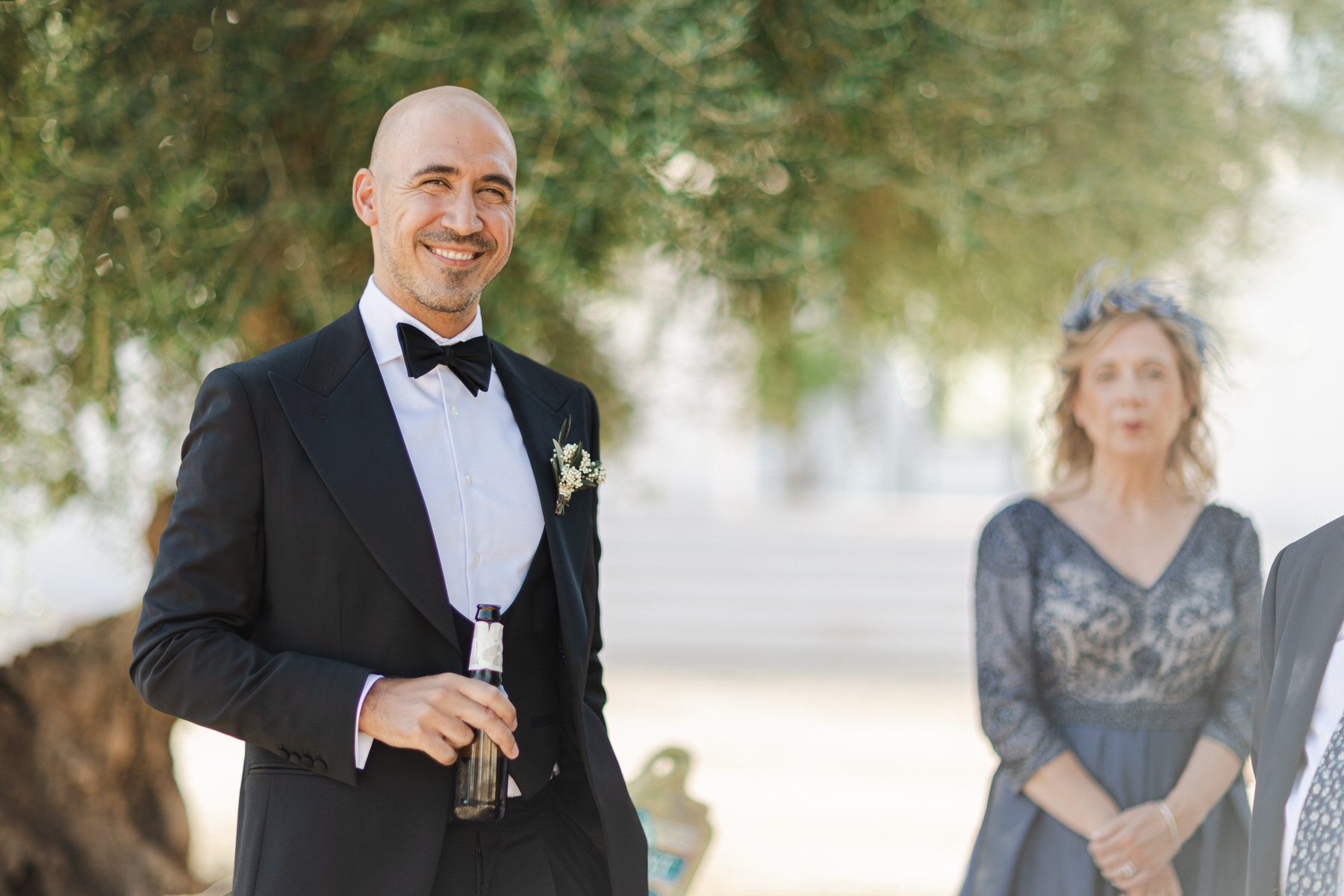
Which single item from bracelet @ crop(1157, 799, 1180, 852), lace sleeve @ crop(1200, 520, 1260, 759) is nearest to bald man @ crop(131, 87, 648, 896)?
bracelet @ crop(1157, 799, 1180, 852)

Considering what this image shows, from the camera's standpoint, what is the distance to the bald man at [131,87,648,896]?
1.97 m

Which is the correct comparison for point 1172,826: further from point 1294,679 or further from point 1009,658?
point 1294,679

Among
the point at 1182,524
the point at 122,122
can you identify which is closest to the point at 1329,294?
the point at 1182,524

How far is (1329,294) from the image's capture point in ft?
53.3

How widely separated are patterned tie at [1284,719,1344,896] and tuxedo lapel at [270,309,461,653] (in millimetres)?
1448

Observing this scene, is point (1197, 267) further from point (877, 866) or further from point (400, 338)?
point (400, 338)

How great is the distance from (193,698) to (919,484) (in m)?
27.6

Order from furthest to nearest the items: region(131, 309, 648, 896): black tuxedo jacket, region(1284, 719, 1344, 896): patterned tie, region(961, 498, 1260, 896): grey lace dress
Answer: region(961, 498, 1260, 896): grey lace dress
region(1284, 719, 1344, 896): patterned tie
region(131, 309, 648, 896): black tuxedo jacket

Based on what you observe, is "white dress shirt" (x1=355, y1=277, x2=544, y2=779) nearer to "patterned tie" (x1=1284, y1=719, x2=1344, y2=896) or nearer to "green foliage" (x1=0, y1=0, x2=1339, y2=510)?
"green foliage" (x1=0, y1=0, x2=1339, y2=510)

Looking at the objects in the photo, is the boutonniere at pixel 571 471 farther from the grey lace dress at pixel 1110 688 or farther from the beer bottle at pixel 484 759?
the grey lace dress at pixel 1110 688

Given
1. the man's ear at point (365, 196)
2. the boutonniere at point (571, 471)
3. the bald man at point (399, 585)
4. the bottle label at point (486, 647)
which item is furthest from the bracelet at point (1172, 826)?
the man's ear at point (365, 196)

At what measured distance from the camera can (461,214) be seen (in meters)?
2.21

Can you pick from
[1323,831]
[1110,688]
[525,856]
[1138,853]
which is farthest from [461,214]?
[1138,853]

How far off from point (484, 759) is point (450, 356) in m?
0.72
